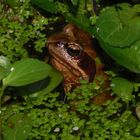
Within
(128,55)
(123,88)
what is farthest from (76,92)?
(128,55)

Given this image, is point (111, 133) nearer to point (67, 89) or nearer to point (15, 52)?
point (67, 89)

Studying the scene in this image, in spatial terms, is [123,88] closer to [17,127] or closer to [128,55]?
[128,55]

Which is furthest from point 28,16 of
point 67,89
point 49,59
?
point 67,89

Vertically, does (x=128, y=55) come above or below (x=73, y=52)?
above

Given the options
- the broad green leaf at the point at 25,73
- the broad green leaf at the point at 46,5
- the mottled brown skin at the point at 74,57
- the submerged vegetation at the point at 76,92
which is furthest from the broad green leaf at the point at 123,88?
the broad green leaf at the point at 46,5

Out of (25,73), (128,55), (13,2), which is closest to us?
(25,73)
